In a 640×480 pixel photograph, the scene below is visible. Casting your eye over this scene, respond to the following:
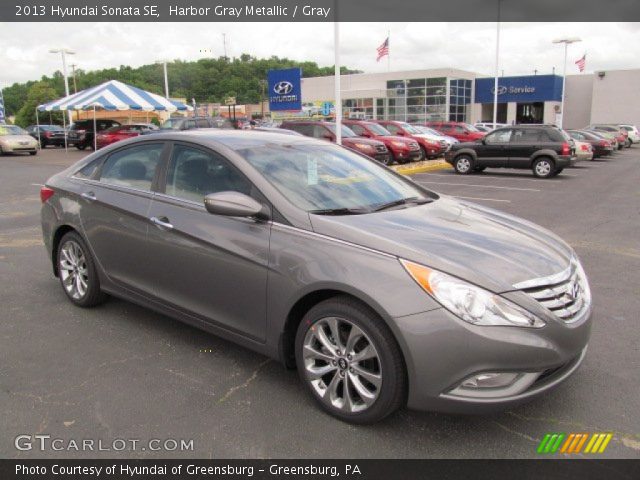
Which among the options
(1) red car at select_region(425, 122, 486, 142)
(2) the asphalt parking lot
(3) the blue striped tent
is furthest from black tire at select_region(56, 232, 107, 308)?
(1) red car at select_region(425, 122, 486, 142)

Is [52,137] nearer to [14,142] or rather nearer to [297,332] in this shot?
[14,142]

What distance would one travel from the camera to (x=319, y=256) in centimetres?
304

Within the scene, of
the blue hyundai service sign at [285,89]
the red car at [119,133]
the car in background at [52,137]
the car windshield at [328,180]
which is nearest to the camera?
the car windshield at [328,180]

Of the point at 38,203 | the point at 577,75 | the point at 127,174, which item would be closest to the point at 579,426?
the point at 127,174

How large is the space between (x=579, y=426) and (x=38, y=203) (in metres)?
11.4

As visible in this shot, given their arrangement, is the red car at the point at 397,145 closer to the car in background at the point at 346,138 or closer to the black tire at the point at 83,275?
the car in background at the point at 346,138

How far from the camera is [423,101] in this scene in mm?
55031

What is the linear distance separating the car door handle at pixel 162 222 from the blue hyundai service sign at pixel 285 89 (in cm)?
1707

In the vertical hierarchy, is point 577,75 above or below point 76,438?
above

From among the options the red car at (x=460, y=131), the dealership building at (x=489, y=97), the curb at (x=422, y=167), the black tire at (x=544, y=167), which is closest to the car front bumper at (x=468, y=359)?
the curb at (x=422, y=167)

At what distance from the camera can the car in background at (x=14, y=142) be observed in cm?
2622

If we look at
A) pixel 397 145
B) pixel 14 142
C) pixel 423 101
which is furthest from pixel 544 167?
pixel 423 101

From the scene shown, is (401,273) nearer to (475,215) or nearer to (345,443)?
(345,443)

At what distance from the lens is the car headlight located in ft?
8.73
